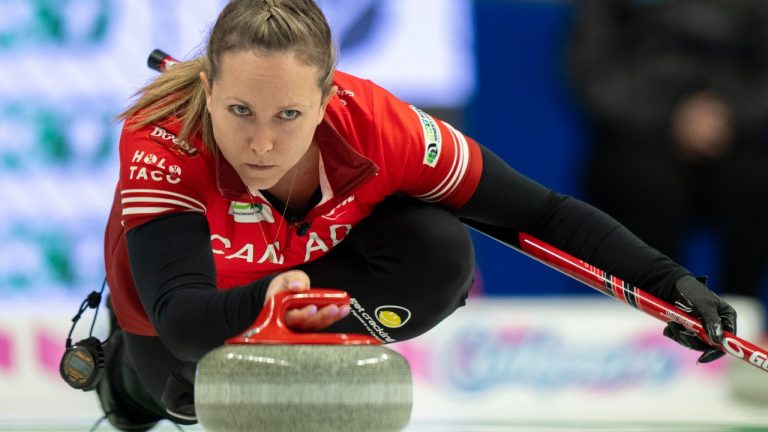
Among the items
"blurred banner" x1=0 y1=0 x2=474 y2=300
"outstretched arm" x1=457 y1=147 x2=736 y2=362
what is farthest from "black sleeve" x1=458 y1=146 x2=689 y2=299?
"blurred banner" x1=0 y1=0 x2=474 y2=300

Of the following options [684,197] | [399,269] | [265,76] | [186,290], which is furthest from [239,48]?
[684,197]

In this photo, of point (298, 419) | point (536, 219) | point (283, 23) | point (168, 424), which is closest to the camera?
point (298, 419)

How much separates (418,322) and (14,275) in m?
2.21

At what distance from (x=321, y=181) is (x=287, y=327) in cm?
57

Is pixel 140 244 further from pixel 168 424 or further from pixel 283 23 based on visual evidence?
pixel 168 424

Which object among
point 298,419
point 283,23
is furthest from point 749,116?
point 298,419

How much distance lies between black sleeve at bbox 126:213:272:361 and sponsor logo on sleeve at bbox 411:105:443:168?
1.33 ft

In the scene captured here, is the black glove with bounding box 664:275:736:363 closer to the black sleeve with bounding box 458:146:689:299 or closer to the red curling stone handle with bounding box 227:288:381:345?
the black sleeve with bounding box 458:146:689:299

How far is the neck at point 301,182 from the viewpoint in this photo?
1791 mm

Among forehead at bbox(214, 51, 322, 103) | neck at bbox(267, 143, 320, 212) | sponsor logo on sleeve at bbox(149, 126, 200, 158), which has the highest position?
forehead at bbox(214, 51, 322, 103)

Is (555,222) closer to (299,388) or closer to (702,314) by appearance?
(702,314)

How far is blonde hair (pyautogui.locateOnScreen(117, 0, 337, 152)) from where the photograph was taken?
1.51 metres

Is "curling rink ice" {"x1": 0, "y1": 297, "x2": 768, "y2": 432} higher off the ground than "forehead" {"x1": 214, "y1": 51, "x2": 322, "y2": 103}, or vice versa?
"forehead" {"x1": 214, "y1": 51, "x2": 322, "y2": 103}

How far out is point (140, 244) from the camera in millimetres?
1600
